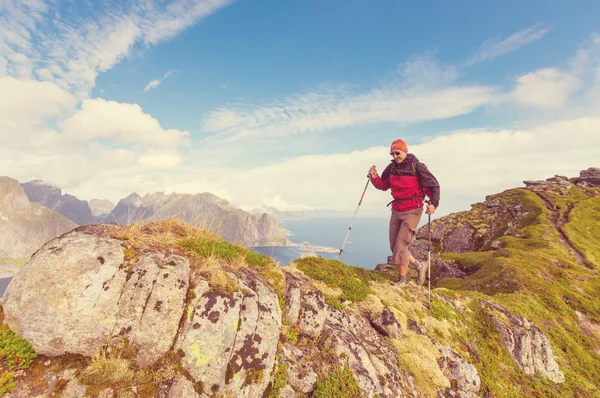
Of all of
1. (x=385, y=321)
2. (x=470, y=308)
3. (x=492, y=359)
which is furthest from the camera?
(x=470, y=308)

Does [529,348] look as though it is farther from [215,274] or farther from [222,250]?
[215,274]

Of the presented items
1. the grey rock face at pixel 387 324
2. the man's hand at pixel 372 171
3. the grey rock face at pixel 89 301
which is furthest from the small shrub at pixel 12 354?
the man's hand at pixel 372 171

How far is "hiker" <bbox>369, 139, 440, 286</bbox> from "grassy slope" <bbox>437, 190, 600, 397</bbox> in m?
4.67

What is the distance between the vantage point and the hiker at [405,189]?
12055 millimetres

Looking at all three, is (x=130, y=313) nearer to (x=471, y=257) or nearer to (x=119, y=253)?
(x=119, y=253)

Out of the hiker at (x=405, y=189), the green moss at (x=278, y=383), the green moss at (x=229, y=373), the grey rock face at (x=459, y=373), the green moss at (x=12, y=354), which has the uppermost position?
the hiker at (x=405, y=189)

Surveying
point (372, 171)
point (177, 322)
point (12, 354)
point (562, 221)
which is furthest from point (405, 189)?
point (562, 221)

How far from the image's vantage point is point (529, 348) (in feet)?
44.9

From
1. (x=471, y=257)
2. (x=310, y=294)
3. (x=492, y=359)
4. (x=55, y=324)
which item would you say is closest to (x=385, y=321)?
(x=310, y=294)

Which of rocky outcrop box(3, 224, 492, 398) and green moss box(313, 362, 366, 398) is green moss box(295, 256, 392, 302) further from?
green moss box(313, 362, 366, 398)

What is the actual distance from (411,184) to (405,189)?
371mm

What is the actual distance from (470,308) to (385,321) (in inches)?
323

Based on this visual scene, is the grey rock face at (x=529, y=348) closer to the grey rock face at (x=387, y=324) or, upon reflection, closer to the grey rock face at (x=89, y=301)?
the grey rock face at (x=387, y=324)

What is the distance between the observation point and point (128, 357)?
593 centimetres
